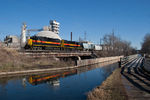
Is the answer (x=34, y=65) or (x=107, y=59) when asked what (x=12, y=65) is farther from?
(x=107, y=59)

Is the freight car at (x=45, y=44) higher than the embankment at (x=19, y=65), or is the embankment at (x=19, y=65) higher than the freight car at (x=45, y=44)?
the freight car at (x=45, y=44)

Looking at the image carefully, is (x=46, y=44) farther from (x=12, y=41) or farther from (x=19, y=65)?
(x=12, y=41)

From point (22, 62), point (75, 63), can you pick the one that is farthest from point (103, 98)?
point (75, 63)

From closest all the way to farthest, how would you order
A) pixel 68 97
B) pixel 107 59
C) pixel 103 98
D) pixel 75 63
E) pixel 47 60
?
pixel 103 98
pixel 68 97
pixel 47 60
pixel 75 63
pixel 107 59

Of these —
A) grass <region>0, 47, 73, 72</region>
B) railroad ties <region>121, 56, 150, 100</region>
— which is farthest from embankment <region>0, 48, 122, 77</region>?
railroad ties <region>121, 56, 150, 100</region>

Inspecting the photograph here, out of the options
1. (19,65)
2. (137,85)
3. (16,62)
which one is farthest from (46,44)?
(137,85)

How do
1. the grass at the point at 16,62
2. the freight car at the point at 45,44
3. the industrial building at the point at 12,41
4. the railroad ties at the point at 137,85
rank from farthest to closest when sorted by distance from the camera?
the industrial building at the point at 12,41 → the freight car at the point at 45,44 → the grass at the point at 16,62 → the railroad ties at the point at 137,85

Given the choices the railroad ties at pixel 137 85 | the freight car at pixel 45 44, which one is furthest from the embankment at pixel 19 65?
the railroad ties at pixel 137 85

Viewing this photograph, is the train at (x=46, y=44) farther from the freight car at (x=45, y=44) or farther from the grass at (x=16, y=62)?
the grass at (x=16, y=62)

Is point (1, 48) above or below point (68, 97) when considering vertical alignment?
above

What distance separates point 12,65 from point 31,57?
5.99m

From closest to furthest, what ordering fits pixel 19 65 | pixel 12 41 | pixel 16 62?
1. pixel 19 65
2. pixel 16 62
3. pixel 12 41

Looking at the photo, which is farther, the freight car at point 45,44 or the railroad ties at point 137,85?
the freight car at point 45,44

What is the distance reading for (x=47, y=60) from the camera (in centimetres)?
3688
